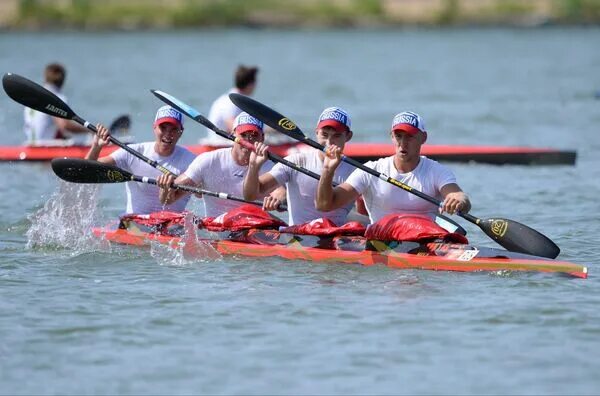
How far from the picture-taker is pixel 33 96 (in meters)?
14.2

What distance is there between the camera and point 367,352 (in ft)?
31.0

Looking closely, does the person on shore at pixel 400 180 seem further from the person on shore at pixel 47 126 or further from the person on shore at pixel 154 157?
the person on shore at pixel 47 126

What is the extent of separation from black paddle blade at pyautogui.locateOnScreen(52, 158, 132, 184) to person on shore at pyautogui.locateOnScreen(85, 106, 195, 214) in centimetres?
18

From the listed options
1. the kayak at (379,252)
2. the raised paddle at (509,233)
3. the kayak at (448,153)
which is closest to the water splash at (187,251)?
the kayak at (379,252)

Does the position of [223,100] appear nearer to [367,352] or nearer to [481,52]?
[367,352]

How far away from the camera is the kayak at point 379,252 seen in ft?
36.8

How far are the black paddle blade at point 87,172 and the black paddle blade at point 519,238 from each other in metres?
3.54

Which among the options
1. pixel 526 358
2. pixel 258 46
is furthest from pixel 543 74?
pixel 526 358

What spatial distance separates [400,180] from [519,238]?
1.11 m

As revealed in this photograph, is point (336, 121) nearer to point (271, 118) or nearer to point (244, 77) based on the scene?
point (271, 118)

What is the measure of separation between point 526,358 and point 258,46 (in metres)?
54.2

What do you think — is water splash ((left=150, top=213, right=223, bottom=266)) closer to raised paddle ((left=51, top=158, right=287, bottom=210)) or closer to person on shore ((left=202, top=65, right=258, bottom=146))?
raised paddle ((left=51, top=158, right=287, bottom=210))

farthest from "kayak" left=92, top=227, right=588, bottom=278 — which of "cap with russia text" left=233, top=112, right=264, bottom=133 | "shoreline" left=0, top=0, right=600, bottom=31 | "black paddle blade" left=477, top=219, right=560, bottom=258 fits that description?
"shoreline" left=0, top=0, right=600, bottom=31

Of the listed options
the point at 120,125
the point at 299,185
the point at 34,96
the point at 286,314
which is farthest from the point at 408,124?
the point at 120,125
